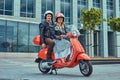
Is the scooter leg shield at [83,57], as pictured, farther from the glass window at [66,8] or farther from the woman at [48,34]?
the glass window at [66,8]

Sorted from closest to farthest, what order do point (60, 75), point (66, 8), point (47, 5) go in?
point (60, 75)
point (47, 5)
point (66, 8)

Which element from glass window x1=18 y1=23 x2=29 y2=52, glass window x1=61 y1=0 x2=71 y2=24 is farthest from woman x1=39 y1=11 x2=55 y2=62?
glass window x1=61 y1=0 x2=71 y2=24

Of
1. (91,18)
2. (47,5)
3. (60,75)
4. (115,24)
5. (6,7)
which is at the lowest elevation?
(60,75)

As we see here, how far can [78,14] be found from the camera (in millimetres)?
43219

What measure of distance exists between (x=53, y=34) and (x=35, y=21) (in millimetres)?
29222

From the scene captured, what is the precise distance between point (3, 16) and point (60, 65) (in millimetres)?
27128

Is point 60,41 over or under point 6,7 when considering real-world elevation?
under

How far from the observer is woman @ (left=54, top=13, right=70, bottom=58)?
28.0ft

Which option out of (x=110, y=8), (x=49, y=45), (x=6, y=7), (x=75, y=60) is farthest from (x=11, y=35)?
(x=75, y=60)

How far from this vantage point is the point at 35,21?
1486 inches

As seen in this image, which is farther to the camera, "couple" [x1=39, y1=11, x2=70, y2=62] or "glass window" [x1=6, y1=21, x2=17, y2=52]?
"glass window" [x1=6, y1=21, x2=17, y2=52]

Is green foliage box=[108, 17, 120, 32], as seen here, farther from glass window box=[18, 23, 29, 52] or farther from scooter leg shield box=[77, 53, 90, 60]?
scooter leg shield box=[77, 53, 90, 60]

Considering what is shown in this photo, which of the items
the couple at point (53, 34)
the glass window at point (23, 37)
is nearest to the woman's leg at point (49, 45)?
the couple at point (53, 34)

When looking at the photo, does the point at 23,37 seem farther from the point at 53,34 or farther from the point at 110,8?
the point at 53,34
